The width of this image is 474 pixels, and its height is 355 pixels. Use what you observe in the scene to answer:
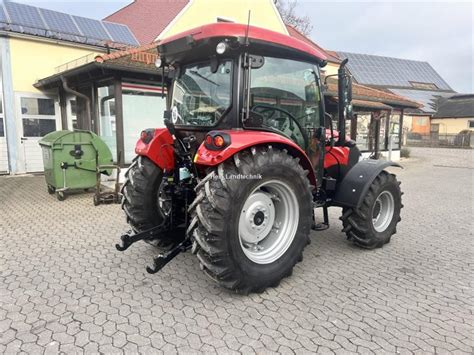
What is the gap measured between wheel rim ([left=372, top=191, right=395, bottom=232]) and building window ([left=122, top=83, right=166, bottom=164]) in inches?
239

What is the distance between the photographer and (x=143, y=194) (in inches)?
152

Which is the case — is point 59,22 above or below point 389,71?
below

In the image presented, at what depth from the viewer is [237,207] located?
2.98 m

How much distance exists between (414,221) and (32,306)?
573cm

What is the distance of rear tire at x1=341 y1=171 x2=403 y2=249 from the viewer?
427 centimetres

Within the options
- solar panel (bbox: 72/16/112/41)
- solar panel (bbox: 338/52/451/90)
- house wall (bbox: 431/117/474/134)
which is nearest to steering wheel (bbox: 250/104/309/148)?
solar panel (bbox: 72/16/112/41)

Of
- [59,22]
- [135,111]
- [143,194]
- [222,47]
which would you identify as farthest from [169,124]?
[59,22]

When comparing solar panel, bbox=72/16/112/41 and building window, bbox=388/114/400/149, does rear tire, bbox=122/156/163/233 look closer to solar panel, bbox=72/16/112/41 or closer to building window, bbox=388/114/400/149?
solar panel, bbox=72/16/112/41

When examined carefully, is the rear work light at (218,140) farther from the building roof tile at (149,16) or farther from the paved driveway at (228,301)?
the building roof tile at (149,16)

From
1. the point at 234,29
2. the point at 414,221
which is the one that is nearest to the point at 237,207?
the point at 234,29

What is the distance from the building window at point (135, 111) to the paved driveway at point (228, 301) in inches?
162

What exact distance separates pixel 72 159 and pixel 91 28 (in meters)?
8.53

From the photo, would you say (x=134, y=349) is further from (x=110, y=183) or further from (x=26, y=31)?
(x=26, y=31)

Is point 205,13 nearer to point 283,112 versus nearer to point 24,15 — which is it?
point 24,15
